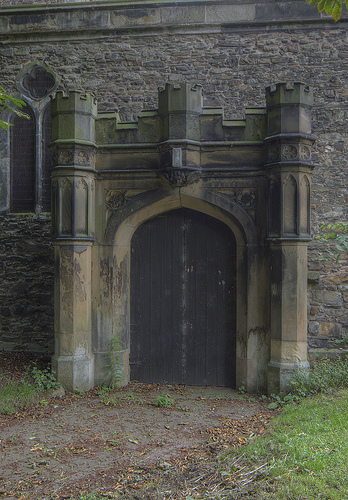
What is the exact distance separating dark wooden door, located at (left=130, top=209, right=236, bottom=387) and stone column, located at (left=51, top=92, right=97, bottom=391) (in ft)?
2.61

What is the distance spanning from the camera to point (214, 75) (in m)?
8.58

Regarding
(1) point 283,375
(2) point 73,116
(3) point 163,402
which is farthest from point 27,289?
(1) point 283,375

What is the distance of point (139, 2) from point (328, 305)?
739 cm

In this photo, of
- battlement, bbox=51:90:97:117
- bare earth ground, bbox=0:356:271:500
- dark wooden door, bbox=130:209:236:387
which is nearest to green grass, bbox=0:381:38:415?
bare earth ground, bbox=0:356:271:500

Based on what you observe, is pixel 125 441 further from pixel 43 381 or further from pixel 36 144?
pixel 36 144

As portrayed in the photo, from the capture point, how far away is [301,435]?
393 centimetres

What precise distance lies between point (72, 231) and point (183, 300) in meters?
1.88

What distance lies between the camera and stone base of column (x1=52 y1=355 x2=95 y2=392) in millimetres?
5574

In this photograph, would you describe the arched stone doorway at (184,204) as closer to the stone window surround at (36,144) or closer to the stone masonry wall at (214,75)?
the stone masonry wall at (214,75)

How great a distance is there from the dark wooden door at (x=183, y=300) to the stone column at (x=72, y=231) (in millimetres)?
795

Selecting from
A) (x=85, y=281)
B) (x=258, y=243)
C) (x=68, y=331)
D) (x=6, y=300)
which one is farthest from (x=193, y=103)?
(x=6, y=300)

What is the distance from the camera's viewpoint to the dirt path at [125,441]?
10.8 ft

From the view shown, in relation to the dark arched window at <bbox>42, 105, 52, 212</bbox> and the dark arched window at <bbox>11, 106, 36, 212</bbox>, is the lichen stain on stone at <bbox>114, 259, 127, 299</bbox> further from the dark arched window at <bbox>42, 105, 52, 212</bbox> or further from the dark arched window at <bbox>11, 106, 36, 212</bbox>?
the dark arched window at <bbox>11, 106, 36, 212</bbox>

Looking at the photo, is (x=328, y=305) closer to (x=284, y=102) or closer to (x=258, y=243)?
(x=258, y=243)
